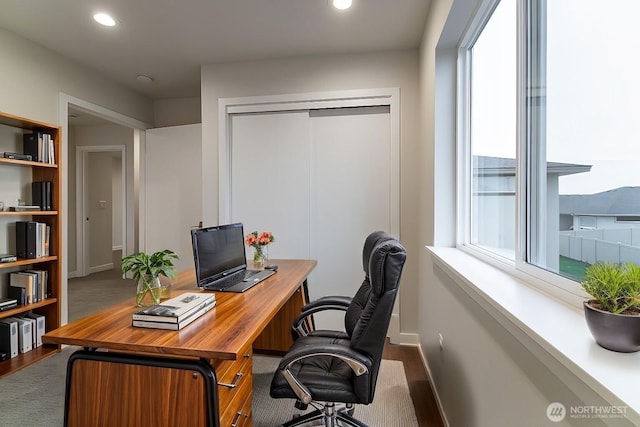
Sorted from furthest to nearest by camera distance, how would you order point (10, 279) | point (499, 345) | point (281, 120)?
1. point (281, 120)
2. point (10, 279)
3. point (499, 345)

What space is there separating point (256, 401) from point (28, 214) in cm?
242

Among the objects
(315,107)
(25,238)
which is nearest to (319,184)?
(315,107)

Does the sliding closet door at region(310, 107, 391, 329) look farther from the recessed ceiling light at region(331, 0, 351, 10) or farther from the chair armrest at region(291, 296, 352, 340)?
the chair armrest at region(291, 296, 352, 340)

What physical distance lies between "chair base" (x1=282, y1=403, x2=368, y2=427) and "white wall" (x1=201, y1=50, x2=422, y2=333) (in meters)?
1.40

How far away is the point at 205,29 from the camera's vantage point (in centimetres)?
257

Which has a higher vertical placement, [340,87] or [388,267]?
[340,87]

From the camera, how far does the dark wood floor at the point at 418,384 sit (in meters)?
1.82

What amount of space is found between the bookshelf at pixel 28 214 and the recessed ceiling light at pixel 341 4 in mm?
2565

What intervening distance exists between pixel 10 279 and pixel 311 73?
3.18 metres

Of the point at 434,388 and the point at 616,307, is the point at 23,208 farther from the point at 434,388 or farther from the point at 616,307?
the point at 616,307

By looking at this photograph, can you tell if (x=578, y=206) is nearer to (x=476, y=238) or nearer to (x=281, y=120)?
(x=476, y=238)

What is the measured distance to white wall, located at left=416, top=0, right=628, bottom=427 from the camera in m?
0.80

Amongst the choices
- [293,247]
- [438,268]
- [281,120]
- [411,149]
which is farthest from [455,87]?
[293,247]

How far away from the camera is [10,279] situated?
2.67m
